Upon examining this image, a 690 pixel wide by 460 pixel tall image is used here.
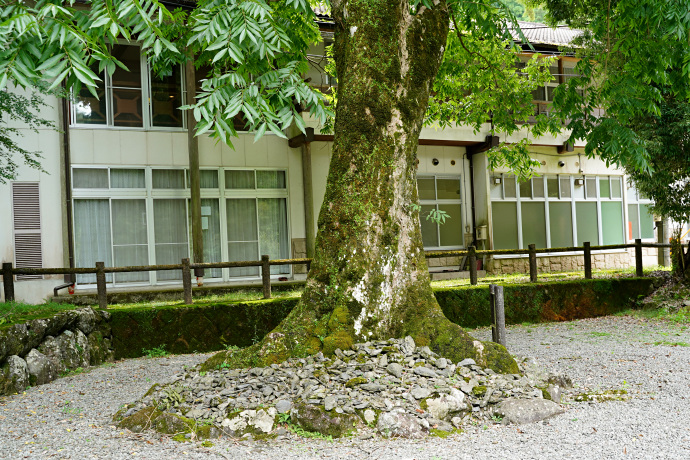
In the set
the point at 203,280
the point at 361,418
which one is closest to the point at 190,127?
the point at 203,280

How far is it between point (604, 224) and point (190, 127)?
12998 millimetres

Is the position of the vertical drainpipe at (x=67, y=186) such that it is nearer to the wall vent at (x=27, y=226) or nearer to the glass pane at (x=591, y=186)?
the wall vent at (x=27, y=226)

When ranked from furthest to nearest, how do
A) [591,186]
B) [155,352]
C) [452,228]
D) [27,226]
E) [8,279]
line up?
[591,186], [452,228], [27,226], [155,352], [8,279]

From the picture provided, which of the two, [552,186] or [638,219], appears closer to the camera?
[552,186]

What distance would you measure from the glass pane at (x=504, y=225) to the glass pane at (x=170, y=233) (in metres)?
8.61

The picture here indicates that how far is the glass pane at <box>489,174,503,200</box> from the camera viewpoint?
1672 cm

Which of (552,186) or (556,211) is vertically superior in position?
(552,186)

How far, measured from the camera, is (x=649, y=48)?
24.9 feet

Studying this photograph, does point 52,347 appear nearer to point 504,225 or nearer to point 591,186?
point 504,225

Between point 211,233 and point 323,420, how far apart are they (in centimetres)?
993

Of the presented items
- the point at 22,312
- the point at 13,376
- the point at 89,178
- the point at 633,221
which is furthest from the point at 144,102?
the point at 633,221

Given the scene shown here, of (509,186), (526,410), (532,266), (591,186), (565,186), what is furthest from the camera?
(591,186)

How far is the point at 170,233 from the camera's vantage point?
536 inches

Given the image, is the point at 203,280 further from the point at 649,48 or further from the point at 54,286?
the point at 649,48
